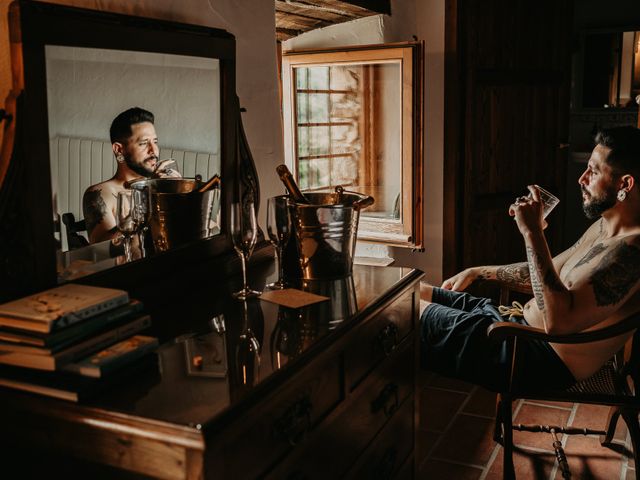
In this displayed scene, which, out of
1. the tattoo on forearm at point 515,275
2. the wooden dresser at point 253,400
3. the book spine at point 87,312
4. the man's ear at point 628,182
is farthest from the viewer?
the tattoo on forearm at point 515,275

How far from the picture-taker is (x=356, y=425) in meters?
1.82

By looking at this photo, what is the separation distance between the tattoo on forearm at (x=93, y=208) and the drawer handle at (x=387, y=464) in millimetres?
1014

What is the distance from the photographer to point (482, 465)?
9.66ft

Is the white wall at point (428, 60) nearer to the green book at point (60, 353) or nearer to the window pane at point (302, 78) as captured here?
the window pane at point (302, 78)

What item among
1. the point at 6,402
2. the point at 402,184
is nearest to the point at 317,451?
the point at 6,402

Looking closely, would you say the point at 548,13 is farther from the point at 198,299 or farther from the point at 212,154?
the point at 198,299

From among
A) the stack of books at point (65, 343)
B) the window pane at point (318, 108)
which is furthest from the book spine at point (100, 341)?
the window pane at point (318, 108)

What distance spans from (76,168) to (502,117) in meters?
3.46

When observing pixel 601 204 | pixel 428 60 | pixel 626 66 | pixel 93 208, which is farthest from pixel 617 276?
pixel 626 66

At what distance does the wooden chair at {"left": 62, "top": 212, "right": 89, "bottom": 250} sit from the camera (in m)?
1.69

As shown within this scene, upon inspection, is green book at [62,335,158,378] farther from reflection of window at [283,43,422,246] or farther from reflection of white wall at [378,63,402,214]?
reflection of white wall at [378,63,402,214]

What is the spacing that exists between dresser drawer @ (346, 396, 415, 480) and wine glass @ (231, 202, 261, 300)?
0.53 meters

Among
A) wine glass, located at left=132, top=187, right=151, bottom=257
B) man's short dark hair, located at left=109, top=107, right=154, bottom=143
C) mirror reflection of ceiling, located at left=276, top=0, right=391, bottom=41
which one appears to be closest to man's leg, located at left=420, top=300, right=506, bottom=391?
wine glass, located at left=132, top=187, right=151, bottom=257

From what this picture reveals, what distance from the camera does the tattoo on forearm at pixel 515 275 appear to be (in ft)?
10.3
